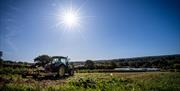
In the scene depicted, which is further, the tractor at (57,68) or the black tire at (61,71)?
the black tire at (61,71)

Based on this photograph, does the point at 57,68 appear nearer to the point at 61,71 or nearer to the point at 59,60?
the point at 61,71

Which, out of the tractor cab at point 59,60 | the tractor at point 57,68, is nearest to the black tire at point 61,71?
the tractor at point 57,68

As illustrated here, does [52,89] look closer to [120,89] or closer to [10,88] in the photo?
[10,88]

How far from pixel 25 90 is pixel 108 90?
12.0ft

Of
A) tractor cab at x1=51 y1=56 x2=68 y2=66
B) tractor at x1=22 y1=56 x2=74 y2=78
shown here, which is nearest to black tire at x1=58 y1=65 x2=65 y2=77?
tractor at x1=22 y1=56 x2=74 y2=78

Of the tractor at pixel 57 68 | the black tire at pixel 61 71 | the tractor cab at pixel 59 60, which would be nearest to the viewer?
the tractor at pixel 57 68

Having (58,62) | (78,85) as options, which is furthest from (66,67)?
(78,85)

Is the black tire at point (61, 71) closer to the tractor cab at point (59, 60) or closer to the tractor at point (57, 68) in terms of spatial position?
the tractor at point (57, 68)

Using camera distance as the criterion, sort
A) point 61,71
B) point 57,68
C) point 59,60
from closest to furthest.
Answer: point 57,68 < point 61,71 < point 59,60

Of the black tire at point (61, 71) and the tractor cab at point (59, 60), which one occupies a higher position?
the tractor cab at point (59, 60)

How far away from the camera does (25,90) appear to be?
31.0 ft

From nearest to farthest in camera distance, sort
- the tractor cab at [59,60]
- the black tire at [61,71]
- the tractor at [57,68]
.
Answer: the tractor at [57,68], the black tire at [61,71], the tractor cab at [59,60]

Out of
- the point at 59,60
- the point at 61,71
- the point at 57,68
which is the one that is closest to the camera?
the point at 57,68

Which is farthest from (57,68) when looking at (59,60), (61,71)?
(59,60)
